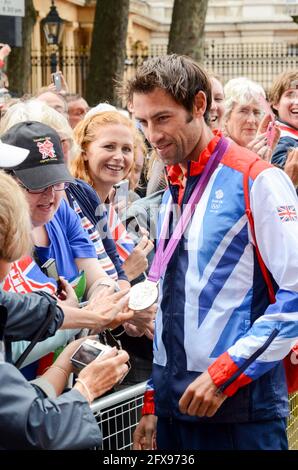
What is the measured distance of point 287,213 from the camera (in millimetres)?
3930

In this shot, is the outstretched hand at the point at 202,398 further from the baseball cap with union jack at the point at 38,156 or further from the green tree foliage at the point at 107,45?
the green tree foliage at the point at 107,45

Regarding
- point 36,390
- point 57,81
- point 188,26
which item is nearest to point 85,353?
point 36,390

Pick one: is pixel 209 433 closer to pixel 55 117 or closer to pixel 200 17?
pixel 55 117

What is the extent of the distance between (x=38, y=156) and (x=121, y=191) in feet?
5.95

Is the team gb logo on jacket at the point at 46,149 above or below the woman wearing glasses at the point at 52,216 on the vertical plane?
above

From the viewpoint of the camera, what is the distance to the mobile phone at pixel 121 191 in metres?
6.54

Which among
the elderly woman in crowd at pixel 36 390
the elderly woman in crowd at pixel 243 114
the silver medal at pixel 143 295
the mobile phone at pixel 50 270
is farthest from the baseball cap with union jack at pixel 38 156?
the elderly woman in crowd at pixel 243 114

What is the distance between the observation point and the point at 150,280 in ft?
14.1

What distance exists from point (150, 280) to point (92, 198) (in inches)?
67.8

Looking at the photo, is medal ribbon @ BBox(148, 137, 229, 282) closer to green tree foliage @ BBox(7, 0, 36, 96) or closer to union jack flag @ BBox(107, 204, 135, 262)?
union jack flag @ BBox(107, 204, 135, 262)

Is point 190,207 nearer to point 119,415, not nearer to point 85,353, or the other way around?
point 85,353

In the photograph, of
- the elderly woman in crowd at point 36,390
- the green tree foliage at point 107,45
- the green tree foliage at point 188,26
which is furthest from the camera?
the green tree foliage at point 188,26

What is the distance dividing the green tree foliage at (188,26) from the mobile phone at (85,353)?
24.1m
